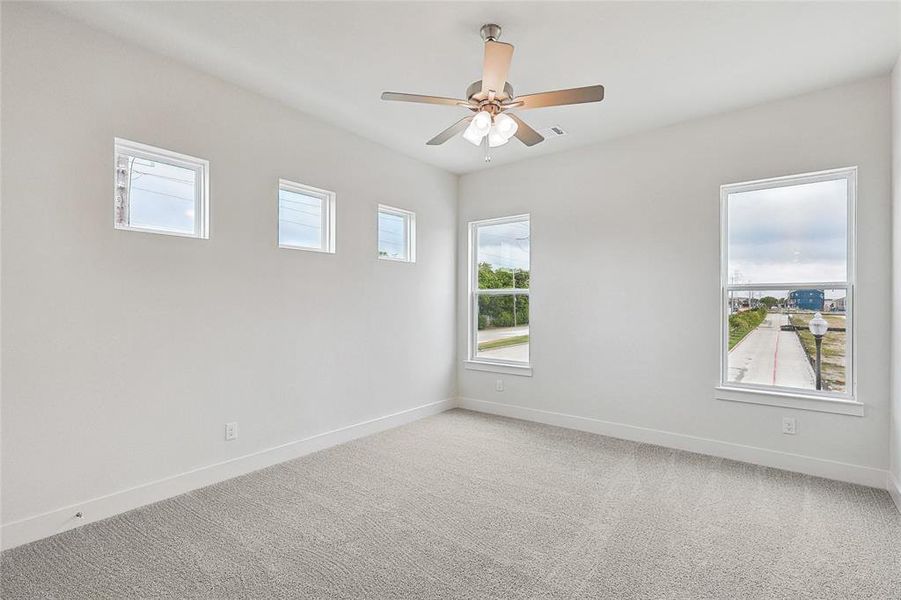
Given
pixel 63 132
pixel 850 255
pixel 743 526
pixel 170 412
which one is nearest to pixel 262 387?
pixel 170 412

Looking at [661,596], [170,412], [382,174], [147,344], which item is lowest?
[661,596]

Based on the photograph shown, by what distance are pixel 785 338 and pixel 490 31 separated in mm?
3145

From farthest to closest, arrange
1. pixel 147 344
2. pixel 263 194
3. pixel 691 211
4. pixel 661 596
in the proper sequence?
1. pixel 691 211
2. pixel 263 194
3. pixel 147 344
4. pixel 661 596

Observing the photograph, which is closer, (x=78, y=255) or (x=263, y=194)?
(x=78, y=255)

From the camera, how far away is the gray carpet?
6.73 feet

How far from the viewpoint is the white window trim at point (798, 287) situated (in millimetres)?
3188

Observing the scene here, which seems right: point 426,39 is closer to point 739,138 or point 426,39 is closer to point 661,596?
point 739,138

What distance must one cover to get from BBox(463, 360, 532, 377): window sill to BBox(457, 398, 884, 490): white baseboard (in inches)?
14.4

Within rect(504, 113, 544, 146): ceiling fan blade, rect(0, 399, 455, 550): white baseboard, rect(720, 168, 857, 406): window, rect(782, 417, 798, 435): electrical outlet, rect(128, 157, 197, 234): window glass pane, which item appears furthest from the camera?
rect(782, 417, 798, 435): electrical outlet

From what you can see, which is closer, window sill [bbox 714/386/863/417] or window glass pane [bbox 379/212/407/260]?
window sill [bbox 714/386/863/417]

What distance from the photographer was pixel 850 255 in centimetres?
321

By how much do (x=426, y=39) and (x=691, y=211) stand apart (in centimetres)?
261

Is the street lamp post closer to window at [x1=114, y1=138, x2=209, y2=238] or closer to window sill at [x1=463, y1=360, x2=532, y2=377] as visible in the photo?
window sill at [x1=463, y1=360, x2=532, y2=377]

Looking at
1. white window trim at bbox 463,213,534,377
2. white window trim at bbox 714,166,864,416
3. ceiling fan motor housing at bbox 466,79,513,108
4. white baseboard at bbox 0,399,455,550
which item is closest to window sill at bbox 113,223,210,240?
white baseboard at bbox 0,399,455,550
